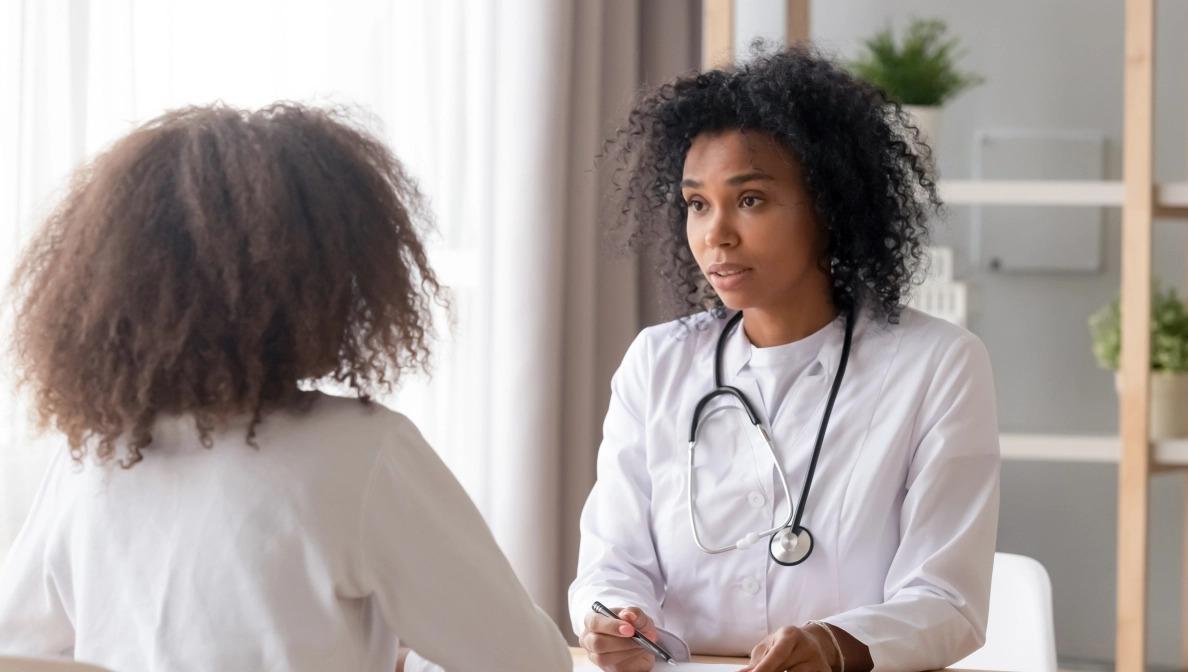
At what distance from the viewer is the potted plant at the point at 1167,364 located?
8.59ft

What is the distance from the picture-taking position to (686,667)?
1.40m

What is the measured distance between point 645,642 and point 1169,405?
1600 mm

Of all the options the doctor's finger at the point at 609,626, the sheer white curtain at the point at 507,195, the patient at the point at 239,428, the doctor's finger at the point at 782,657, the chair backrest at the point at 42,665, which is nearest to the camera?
the chair backrest at the point at 42,665

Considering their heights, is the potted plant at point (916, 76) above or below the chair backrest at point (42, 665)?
above

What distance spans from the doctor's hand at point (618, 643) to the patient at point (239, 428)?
393 millimetres

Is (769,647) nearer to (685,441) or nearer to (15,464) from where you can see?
(685,441)

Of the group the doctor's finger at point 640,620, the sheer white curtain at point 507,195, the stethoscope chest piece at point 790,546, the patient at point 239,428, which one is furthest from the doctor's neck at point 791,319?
the sheer white curtain at point 507,195

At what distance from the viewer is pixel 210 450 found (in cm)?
98

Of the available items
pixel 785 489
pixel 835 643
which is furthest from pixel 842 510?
pixel 835 643

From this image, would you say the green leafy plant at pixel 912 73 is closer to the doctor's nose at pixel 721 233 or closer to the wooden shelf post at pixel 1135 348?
the wooden shelf post at pixel 1135 348

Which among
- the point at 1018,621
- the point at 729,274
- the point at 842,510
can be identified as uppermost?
the point at 729,274

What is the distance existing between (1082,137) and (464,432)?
1537 millimetres

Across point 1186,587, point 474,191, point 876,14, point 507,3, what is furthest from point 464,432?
point 1186,587

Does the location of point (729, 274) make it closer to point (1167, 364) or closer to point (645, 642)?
point (645, 642)
